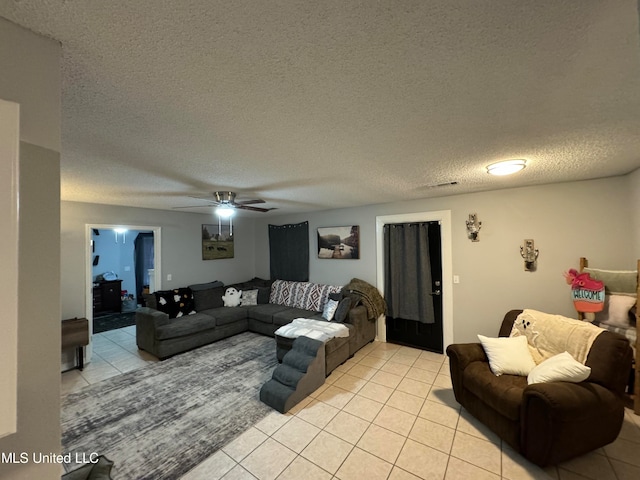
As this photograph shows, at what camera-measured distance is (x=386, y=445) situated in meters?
2.04

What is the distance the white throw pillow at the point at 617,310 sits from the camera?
2.47 m

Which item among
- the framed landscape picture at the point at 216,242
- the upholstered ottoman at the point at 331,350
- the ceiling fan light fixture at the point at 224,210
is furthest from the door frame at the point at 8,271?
the framed landscape picture at the point at 216,242

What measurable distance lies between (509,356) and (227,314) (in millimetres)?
3988

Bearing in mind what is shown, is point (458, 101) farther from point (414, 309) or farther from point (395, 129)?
point (414, 309)

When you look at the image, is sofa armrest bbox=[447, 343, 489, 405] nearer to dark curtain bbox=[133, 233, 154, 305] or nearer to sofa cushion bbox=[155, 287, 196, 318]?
sofa cushion bbox=[155, 287, 196, 318]

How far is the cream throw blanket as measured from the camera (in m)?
2.14

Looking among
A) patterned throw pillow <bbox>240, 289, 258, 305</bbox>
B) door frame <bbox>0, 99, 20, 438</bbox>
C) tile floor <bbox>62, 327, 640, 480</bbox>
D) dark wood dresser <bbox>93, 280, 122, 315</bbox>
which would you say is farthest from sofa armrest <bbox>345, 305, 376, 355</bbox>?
dark wood dresser <bbox>93, 280, 122, 315</bbox>

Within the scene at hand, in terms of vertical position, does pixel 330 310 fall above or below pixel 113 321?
above

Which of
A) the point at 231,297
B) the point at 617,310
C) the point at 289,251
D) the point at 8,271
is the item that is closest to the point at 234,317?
the point at 231,297

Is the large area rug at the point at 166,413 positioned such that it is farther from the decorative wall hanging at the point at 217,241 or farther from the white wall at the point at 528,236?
the white wall at the point at 528,236

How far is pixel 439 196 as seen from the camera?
12.0ft

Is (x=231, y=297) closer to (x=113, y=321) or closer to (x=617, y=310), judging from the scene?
(x=113, y=321)

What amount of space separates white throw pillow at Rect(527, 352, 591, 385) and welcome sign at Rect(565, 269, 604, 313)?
0.91 meters

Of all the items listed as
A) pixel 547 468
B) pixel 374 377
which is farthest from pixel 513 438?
pixel 374 377
